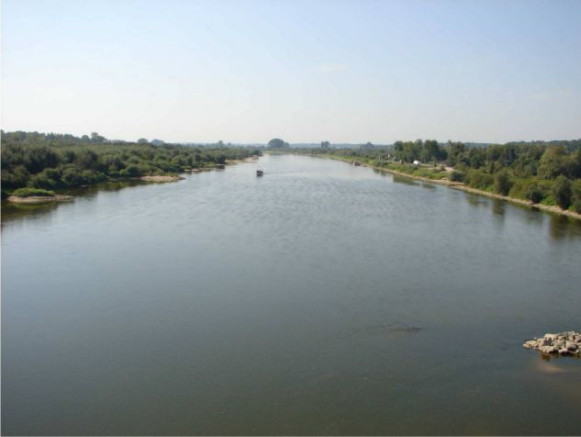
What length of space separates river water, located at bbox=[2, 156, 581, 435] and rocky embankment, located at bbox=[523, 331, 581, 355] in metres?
0.27

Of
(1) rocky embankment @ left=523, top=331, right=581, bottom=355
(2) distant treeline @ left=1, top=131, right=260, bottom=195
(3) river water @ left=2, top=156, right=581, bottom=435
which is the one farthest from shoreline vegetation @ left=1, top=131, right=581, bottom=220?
(1) rocky embankment @ left=523, top=331, right=581, bottom=355

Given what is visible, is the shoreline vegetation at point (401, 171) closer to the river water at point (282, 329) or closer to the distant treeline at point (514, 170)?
the distant treeline at point (514, 170)

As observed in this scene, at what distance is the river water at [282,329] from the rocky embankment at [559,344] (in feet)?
0.87

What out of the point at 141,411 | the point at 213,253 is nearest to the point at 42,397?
the point at 141,411

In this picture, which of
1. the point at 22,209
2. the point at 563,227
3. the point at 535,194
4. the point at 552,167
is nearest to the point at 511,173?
the point at 552,167

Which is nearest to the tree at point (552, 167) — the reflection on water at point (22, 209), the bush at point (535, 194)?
the bush at point (535, 194)

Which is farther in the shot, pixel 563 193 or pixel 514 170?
pixel 514 170

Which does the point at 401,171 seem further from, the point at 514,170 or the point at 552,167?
the point at 552,167

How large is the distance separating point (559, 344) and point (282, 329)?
4894 mm

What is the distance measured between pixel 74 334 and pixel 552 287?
10.9 metres

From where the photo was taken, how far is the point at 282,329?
9344 millimetres

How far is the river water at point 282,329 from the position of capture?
678 centimetres

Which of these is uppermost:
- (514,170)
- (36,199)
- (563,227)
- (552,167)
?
(552,167)

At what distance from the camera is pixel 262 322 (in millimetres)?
9641
